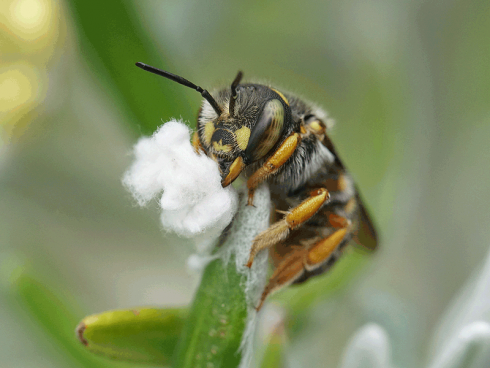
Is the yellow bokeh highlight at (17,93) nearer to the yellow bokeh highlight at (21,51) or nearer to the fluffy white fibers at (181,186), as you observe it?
the yellow bokeh highlight at (21,51)

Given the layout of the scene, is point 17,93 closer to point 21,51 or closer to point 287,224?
point 21,51

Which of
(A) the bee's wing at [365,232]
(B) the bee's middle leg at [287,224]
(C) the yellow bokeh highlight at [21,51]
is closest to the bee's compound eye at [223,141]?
(B) the bee's middle leg at [287,224]

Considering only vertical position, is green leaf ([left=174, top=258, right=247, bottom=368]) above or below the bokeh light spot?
below

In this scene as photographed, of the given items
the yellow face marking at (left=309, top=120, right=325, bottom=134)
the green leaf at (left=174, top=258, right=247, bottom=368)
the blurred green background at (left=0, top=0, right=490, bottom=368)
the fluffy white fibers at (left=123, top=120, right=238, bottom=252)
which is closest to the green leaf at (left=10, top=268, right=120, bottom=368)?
the blurred green background at (left=0, top=0, right=490, bottom=368)

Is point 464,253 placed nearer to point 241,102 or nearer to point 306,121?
point 306,121

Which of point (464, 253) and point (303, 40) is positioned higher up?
point (303, 40)

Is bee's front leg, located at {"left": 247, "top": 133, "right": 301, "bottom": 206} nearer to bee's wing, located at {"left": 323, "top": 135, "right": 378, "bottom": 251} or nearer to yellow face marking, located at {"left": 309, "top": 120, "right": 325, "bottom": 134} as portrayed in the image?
yellow face marking, located at {"left": 309, "top": 120, "right": 325, "bottom": 134}

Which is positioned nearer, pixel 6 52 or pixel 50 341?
pixel 50 341

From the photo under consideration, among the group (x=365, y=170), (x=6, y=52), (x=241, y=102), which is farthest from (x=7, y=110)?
(x=365, y=170)
